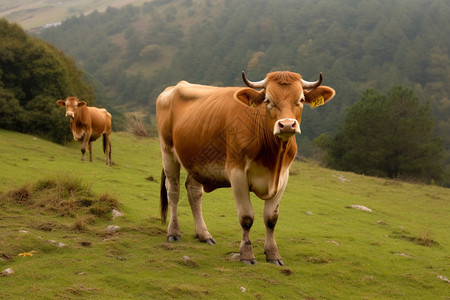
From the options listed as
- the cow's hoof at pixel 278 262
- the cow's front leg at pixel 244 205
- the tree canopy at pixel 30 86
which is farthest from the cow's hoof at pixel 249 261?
the tree canopy at pixel 30 86

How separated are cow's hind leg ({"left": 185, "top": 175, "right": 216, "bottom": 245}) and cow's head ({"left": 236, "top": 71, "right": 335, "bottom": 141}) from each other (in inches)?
85.6

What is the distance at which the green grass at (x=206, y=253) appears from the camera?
5031 mm

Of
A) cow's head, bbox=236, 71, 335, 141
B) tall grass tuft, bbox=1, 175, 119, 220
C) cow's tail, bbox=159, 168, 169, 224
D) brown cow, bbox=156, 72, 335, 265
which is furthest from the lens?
cow's tail, bbox=159, 168, 169, 224

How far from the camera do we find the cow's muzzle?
17.5 feet

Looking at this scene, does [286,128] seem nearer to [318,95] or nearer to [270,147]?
[270,147]

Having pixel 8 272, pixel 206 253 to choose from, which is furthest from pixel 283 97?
pixel 8 272

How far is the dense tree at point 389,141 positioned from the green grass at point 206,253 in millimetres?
22049

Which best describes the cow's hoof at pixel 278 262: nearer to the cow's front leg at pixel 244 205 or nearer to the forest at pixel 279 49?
the cow's front leg at pixel 244 205

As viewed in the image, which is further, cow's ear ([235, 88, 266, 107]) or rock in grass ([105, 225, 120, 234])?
rock in grass ([105, 225, 120, 234])

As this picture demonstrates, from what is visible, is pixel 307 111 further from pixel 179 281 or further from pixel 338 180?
pixel 179 281

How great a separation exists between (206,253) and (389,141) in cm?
3067

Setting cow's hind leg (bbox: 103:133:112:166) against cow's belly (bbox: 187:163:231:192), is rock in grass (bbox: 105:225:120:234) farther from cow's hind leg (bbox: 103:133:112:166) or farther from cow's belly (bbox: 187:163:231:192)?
cow's hind leg (bbox: 103:133:112:166)

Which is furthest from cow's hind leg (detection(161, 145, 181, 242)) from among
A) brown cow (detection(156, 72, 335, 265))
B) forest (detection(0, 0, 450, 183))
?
forest (detection(0, 0, 450, 183))

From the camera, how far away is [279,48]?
326 ft
